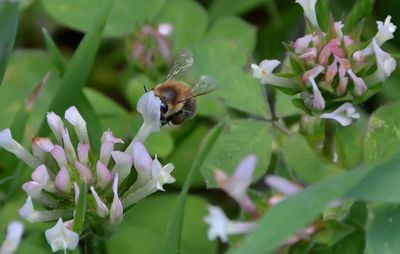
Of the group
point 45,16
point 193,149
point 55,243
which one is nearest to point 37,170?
point 55,243

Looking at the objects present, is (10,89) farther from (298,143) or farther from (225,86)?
(298,143)

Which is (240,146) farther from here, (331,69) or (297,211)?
(297,211)

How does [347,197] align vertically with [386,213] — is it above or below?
above

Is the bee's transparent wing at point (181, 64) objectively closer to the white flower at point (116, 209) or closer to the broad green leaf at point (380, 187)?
the white flower at point (116, 209)

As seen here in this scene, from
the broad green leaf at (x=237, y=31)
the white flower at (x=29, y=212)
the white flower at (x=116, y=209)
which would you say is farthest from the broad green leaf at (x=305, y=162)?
the broad green leaf at (x=237, y=31)

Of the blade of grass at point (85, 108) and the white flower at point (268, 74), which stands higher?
the white flower at point (268, 74)

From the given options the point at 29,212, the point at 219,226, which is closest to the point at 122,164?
the point at 29,212

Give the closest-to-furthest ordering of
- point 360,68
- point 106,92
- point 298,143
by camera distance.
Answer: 1. point 360,68
2. point 298,143
3. point 106,92
